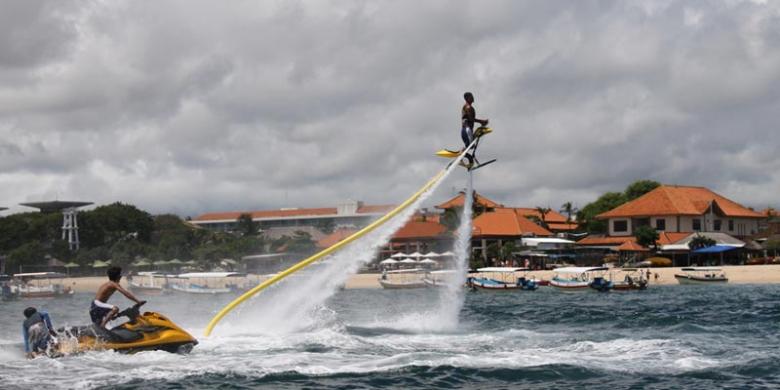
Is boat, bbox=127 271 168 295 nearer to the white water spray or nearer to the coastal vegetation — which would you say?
the coastal vegetation

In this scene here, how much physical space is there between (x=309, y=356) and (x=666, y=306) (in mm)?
33539

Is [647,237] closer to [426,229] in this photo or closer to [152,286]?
[152,286]

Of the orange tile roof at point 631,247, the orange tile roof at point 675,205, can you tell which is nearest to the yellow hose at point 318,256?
the orange tile roof at point 631,247

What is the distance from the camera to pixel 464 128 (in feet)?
94.7

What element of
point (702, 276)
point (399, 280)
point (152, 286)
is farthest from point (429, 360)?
point (152, 286)

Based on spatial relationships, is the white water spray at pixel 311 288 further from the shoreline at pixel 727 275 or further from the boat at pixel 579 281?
the shoreline at pixel 727 275

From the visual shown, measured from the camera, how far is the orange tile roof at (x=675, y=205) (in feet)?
420

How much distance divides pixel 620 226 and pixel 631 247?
713 inches

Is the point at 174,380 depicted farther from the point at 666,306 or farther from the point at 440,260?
the point at 666,306

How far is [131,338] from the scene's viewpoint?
25109 millimetres

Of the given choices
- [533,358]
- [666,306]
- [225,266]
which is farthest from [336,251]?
[225,266]

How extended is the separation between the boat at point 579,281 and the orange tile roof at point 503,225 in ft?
73.4

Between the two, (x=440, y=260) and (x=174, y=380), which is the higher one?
(x=440, y=260)

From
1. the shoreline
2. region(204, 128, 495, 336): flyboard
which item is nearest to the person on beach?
region(204, 128, 495, 336): flyboard
